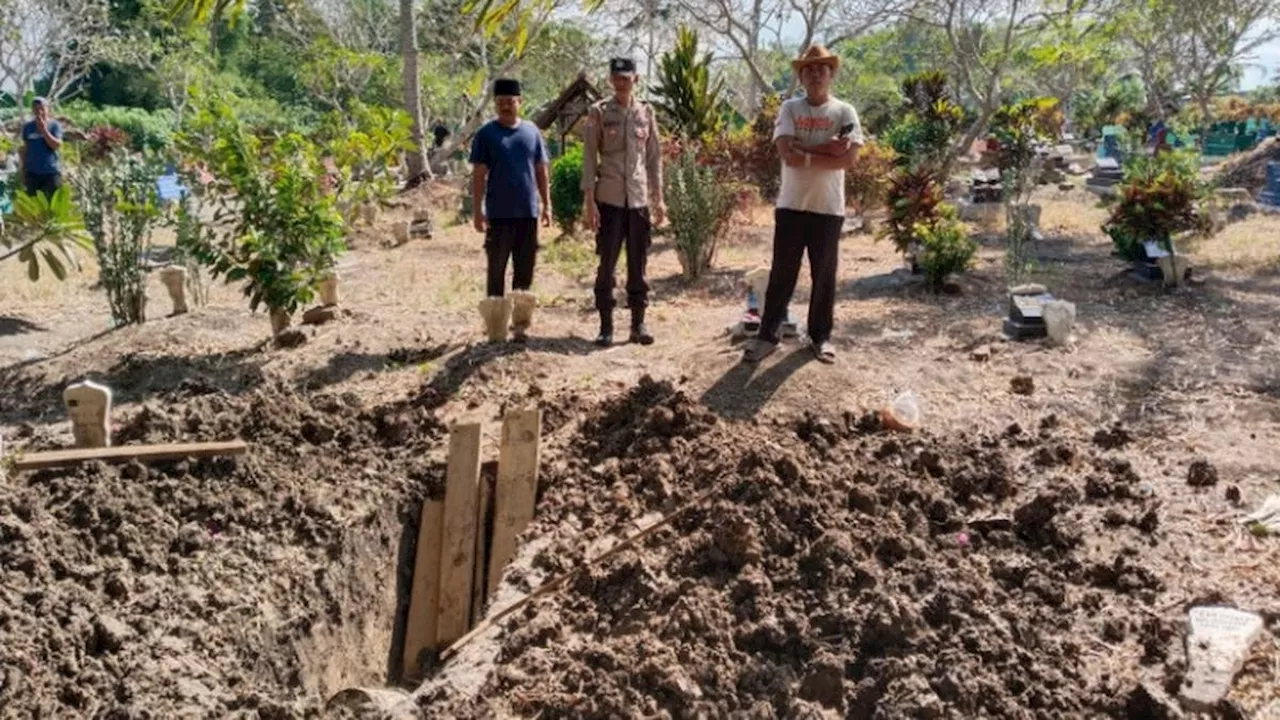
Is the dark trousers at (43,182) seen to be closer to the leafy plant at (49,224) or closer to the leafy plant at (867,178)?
the leafy plant at (49,224)

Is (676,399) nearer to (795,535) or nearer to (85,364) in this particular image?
(795,535)

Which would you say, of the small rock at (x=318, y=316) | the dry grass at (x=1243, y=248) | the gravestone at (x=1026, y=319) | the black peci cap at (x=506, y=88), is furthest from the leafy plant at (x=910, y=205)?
the small rock at (x=318, y=316)

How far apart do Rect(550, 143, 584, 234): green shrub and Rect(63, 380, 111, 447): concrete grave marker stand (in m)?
7.47

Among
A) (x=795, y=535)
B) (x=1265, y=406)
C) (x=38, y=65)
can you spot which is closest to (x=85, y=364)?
(x=795, y=535)

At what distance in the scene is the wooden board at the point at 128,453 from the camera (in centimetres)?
400

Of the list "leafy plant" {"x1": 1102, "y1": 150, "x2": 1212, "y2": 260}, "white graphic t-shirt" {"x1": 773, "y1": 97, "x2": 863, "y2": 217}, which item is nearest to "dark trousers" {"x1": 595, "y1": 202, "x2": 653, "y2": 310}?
"white graphic t-shirt" {"x1": 773, "y1": 97, "x2": 863, "y2": 217}

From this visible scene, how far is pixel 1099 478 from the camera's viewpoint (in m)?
4.20

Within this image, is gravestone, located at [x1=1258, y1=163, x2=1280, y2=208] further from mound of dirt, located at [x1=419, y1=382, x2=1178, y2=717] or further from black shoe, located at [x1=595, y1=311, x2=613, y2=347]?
mound of dirt, located at [x1=419, y1=382, x2=1178, y2=717]

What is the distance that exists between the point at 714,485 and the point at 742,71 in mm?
35150

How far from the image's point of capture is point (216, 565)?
3768 mm

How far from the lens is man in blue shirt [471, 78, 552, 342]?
5930 mm

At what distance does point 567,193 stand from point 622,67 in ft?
19.1

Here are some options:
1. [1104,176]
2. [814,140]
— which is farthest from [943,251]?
[1104,176]

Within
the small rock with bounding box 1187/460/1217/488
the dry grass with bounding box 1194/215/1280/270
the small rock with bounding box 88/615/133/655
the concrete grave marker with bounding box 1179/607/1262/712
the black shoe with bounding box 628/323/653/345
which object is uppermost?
the dry grass with bounding box 1194/215/1280/270
